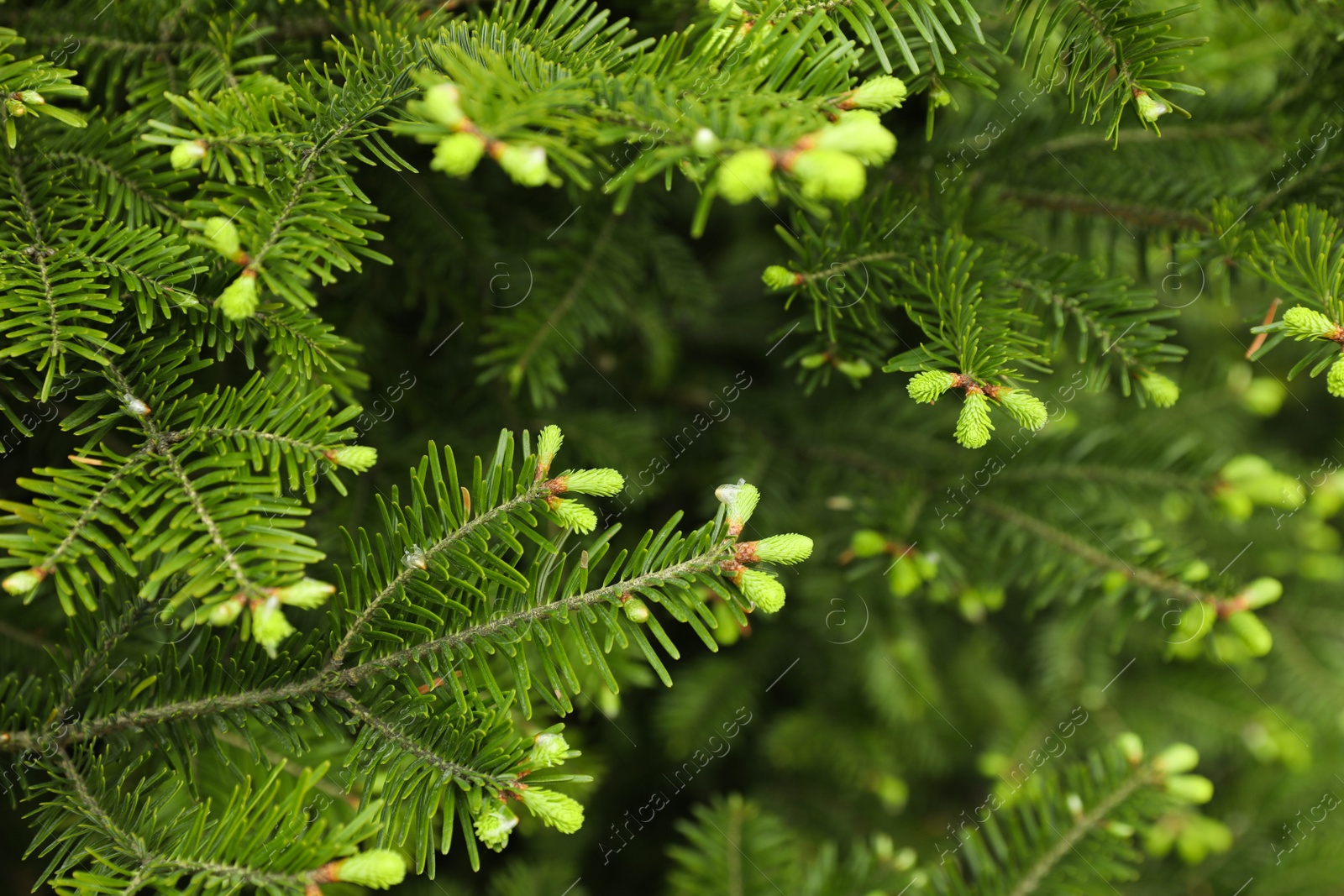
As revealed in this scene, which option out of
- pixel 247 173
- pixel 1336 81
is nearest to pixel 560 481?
pixel 247 173

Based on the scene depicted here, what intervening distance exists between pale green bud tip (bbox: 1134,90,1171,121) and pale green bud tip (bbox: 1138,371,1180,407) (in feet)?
0.81

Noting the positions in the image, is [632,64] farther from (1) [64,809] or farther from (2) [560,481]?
(1) [64,809]

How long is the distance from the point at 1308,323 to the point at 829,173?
1.57 ft

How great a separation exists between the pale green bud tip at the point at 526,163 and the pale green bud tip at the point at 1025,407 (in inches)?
16.4

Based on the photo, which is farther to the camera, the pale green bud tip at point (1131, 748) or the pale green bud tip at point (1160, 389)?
the pale green bud tip at point (1131, 748)

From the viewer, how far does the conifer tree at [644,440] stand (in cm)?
57

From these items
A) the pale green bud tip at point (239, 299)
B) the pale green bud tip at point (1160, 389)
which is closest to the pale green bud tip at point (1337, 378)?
the pale green bud tip at point (1160, 389)

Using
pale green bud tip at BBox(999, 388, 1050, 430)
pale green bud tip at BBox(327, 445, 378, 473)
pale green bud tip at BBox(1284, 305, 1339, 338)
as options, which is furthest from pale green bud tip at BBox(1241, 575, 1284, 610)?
pale green bud tip at BBox(327, 445, 378, 473)

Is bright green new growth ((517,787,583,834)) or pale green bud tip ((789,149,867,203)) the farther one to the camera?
bright green new growth ((517,787,583,834))

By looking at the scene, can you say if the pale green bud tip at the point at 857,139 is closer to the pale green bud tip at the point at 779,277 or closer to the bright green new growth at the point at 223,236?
the pale green bud tip at the point at 779,277

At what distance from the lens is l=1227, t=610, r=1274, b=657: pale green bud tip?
2.79 feet

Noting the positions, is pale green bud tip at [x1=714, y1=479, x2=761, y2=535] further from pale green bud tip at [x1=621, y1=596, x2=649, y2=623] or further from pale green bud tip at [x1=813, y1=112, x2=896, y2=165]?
pale green bud tip at [x1=813, y1=112, x2=896, y2=165]

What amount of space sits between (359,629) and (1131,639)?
145 centimetres

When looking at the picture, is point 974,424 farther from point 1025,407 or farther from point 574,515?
point 574,515
